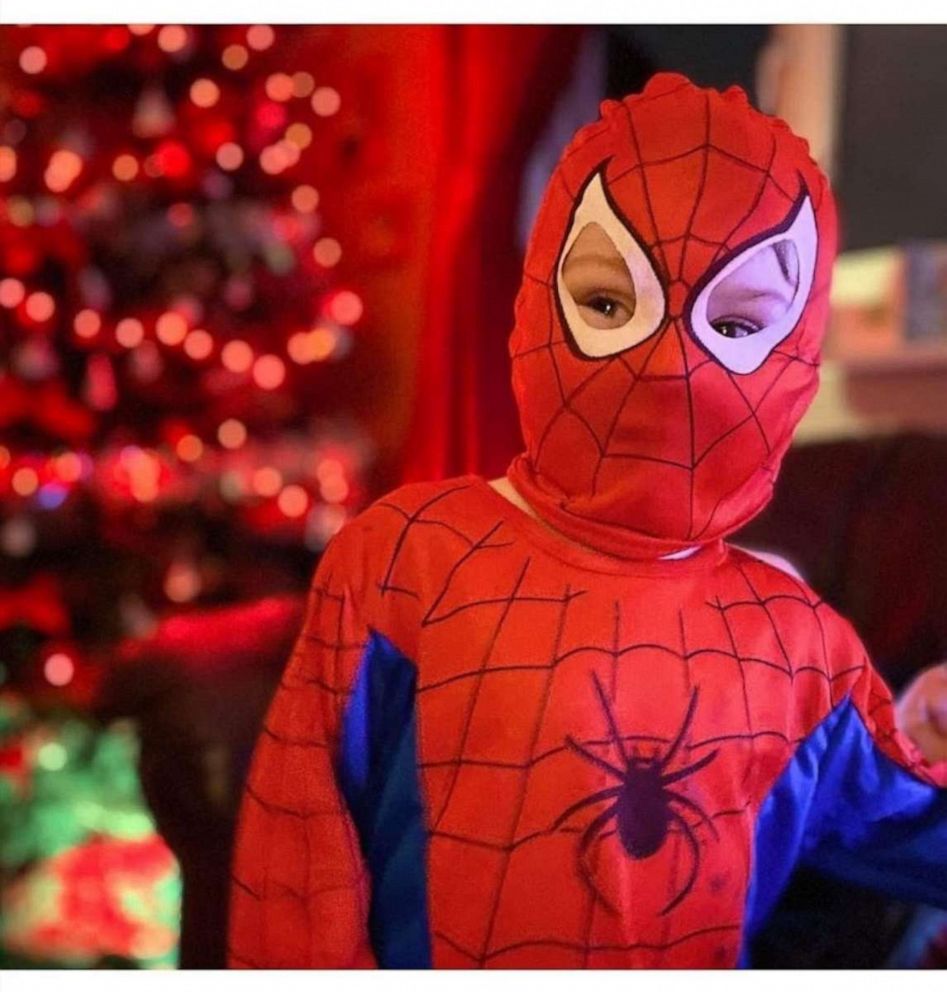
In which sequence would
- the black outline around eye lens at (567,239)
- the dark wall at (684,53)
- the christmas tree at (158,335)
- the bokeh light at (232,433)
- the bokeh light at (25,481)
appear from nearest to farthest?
the black outline around eye lens at (567,239)
the dark wall at (684,53)
the christmas tree at (158,335)
the bokeh light at (25,481)
the bokeh light at (232,433)

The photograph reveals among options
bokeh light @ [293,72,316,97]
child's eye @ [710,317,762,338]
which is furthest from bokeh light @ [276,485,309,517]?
child's eye @ [710,317,762,338]

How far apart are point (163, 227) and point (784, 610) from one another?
0.95 metres

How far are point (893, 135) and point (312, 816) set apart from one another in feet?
2.91

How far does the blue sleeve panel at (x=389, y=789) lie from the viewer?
2.32ft

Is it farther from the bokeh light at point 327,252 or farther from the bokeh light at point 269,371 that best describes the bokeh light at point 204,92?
the bokeh light at point 269,371

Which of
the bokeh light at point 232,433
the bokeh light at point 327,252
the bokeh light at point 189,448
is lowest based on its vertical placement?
the bokeh light at point 189,448

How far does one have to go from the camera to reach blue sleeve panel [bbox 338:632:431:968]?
2.32ft

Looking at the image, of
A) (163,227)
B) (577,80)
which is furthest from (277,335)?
(577,80)

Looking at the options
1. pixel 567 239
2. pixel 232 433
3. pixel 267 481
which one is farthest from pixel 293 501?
pixel 567 239

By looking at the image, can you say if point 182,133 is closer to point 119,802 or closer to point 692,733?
point 119,802

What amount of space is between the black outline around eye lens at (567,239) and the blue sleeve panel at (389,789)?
26 centimetres

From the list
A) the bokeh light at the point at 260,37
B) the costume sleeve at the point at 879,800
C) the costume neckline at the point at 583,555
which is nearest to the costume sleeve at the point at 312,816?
the costume neckline at the point at 583,555

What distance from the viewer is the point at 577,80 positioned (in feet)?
3.03

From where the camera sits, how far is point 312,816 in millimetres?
704
